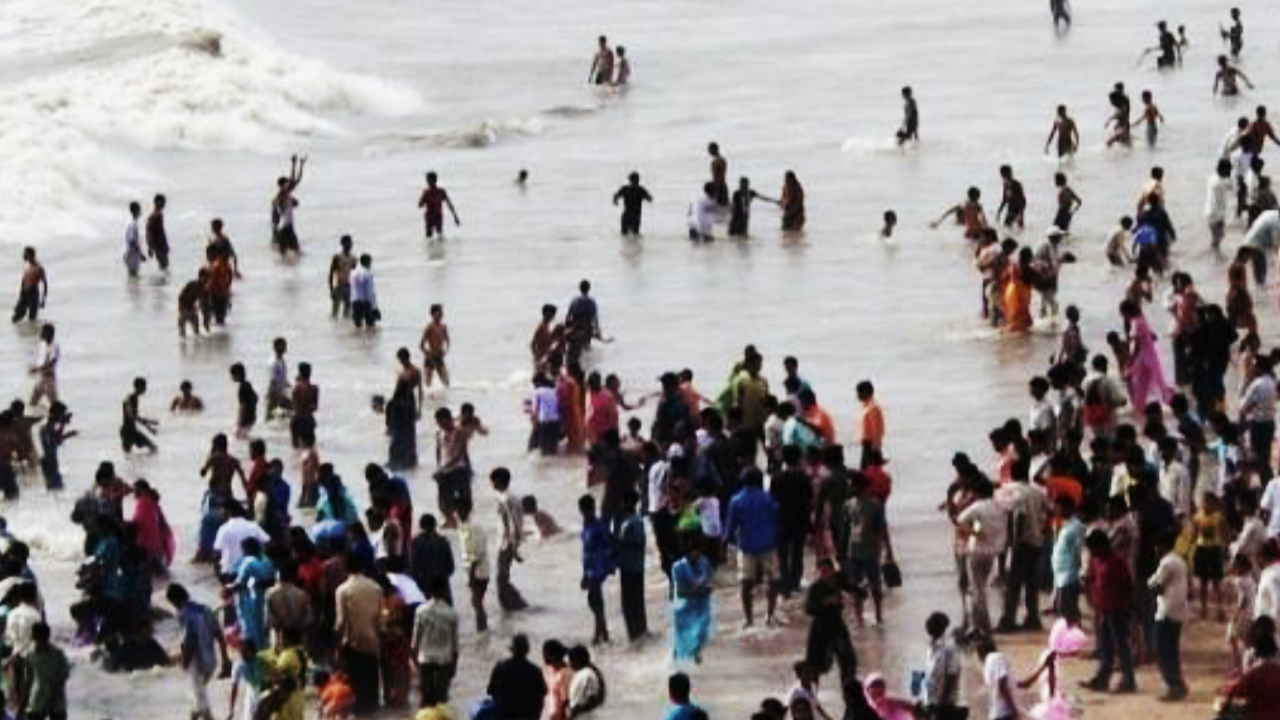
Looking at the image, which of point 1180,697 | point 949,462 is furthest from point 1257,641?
point 949,462

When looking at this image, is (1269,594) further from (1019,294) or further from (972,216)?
(972,216)

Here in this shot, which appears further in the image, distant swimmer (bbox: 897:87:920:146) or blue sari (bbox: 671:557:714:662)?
distant swimmer (bbox: 897:87:920:146)

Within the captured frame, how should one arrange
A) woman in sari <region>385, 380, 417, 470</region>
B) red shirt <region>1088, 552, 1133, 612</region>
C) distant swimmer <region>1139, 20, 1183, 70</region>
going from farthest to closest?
distant swimmer <region>1139, 20, 1183, 70</region>, woman in sari <region>385, 380, 417, 470</region>, red shirt <region>1088, 552, 1133, 612</region>

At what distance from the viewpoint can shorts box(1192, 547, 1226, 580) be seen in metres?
22.7

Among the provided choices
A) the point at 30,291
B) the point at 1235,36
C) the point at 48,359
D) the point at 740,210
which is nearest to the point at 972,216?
the point at 740,210

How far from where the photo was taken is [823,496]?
79.9ft

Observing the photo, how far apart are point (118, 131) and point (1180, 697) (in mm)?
39282

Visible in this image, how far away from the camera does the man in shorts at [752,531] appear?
77.6 ft

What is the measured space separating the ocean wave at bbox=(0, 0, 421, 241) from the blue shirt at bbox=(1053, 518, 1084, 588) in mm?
28280

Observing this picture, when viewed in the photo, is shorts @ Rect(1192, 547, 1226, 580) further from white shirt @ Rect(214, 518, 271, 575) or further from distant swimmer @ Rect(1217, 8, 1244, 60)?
distant swimmer @ Rect(1217, 8, 1244, 60)

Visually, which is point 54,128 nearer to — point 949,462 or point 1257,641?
point 949,462

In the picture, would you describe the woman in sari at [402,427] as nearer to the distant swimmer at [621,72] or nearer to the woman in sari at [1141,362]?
the woman in sari at [1141,362]

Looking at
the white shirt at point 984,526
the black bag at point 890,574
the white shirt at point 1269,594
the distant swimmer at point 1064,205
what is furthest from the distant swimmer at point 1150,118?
the white shirt at point 1269,594

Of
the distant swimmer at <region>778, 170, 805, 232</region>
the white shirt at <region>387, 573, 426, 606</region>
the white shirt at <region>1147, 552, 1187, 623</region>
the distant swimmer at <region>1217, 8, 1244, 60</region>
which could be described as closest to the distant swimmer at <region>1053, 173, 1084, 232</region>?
the distant swimmer at <region>778, 170, 805, 232</region>
